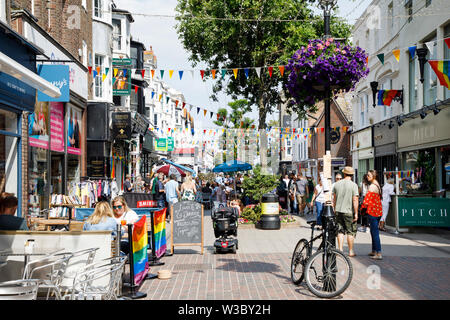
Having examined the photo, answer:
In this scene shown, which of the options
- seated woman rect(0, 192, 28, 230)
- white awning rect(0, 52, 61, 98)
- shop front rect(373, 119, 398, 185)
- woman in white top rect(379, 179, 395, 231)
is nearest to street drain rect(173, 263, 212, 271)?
seated woman rect(0, 192, 28, 230)

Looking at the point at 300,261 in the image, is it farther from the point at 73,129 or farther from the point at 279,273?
the point at 73,129

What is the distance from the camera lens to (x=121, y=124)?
23.0 meters

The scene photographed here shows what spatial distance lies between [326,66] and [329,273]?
2986mm

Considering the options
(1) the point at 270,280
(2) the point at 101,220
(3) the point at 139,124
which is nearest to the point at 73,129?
(3) the point at 139,124

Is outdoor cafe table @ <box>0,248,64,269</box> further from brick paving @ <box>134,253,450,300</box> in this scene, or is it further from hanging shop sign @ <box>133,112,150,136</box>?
hanging shop sign @ <box>133,112,150,136</box>

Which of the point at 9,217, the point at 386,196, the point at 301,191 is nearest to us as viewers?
the point at 9,217

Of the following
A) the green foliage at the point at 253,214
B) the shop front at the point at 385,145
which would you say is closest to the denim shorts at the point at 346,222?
the green foliage at the point at 253,214

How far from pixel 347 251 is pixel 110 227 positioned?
569 cm

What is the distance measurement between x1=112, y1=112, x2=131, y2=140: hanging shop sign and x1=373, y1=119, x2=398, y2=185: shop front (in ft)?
38.9

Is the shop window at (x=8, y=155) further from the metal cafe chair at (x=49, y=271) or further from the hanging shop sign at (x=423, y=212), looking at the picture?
the hanging shop sign at (x=423, y=212)

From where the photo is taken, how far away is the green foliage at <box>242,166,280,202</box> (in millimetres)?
17816
